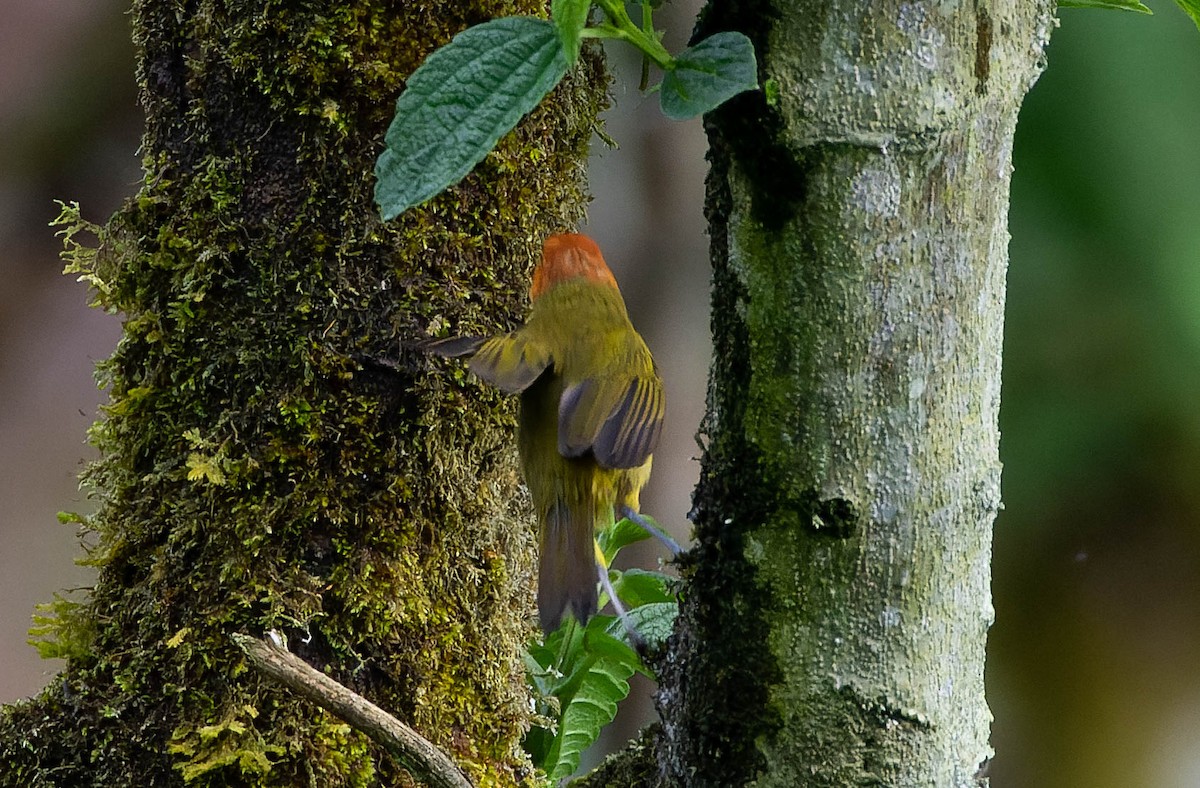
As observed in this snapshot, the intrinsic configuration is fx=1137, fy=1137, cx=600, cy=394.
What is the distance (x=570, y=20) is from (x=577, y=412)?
82 cm

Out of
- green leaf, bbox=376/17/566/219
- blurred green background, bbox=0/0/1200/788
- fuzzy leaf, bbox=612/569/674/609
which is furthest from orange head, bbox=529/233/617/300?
blurred green background, bbox=0/0/1200/788

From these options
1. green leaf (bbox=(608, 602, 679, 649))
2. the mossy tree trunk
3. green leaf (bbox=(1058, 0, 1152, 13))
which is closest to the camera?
green leaf (bbox=(1058, 0, 1152, 13))

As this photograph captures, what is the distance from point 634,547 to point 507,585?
2.17 m

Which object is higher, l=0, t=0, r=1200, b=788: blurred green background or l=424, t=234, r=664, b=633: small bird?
l=0, t=0, r=1200, b=788: blurred green background

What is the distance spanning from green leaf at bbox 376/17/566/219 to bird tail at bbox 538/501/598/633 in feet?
2.50

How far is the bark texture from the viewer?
85cm

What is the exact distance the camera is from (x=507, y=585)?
1.48m

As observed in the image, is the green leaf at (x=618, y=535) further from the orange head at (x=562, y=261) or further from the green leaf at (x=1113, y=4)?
the green leaf at (x=1113, y=4)

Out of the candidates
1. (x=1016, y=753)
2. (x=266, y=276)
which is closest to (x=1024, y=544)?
(x=1016, y=753)

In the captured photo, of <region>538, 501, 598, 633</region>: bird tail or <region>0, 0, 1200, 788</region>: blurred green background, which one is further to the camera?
<region>0, 0, 1200, 788</region>: blurred green background

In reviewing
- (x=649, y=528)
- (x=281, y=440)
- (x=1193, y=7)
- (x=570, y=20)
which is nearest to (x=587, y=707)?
(x=649, y=528)

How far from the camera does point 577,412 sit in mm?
1648

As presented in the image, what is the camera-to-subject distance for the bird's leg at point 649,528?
1667 millimetres

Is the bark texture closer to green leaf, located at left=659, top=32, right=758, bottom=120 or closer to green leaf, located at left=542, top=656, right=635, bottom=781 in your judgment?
green leaf, located at left=659, top=32, right=758, bottom=120
